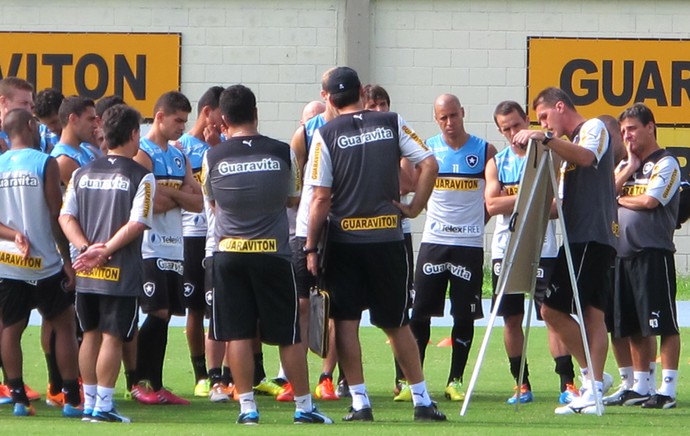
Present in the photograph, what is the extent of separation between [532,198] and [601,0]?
10.3 m

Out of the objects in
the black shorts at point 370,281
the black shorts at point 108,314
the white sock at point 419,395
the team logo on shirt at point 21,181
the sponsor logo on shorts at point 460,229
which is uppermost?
the team logo on shirt at point 21,181

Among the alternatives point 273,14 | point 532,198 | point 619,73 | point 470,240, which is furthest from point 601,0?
point 532,198

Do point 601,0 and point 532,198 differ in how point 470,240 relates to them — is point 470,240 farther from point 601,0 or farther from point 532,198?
point 601,0

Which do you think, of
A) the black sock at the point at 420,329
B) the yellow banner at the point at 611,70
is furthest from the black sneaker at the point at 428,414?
the yellow banner at the point at 611,70

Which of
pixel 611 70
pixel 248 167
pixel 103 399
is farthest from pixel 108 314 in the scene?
pixel 611 70

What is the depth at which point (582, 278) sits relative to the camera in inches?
313

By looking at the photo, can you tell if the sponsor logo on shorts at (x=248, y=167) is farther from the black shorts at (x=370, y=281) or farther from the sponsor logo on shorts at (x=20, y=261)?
the sponsor logo on shorts at (x=20, y=261)

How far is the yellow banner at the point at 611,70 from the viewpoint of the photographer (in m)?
17.3

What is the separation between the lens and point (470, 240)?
9.15m

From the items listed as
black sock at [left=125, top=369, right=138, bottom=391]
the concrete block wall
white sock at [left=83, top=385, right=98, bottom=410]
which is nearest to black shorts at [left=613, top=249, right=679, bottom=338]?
black sock at [left=125, top=369, right=138, bottom=391]

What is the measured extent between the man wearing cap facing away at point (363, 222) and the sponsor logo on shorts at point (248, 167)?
310mm

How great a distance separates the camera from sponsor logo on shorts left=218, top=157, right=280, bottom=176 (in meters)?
7.25

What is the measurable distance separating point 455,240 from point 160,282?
211 centimetres

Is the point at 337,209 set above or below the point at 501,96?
below
